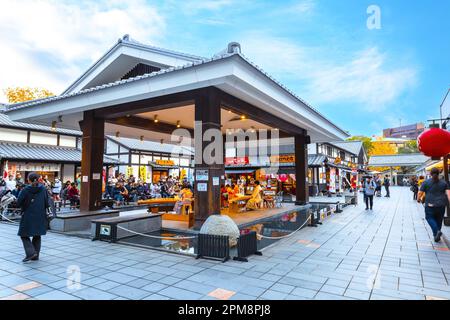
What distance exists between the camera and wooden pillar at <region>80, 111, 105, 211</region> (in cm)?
1072

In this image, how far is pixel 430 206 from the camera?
6.76m

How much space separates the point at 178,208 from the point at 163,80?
4837 mm

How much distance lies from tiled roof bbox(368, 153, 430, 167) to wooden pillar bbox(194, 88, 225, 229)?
54985 millimetres

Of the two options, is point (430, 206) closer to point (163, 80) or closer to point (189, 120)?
point (163, 80)

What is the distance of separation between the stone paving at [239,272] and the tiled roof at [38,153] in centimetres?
1211

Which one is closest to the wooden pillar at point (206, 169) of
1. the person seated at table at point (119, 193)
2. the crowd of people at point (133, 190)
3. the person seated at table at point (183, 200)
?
the person seated at table at point (183, 200)

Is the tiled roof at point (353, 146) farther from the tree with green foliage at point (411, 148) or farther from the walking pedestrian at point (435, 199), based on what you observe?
the tree with green foliage at point (411, 148)

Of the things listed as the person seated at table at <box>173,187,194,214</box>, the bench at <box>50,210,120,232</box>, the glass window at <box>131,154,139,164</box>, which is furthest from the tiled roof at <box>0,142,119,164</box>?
the person seated at table at <box>173,187,194,214</box>

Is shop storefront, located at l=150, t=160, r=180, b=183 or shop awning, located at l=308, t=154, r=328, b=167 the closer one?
shop awning, located at l=308, t=154, r=328, b=167

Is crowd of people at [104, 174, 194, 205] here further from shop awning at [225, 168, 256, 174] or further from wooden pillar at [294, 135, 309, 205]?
shop awning at [225, 168, 256, 174]

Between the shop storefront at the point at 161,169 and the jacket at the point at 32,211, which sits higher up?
the shop storefront at the point at 161,169

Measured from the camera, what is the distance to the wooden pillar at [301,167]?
1567cm

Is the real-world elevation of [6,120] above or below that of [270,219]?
above
